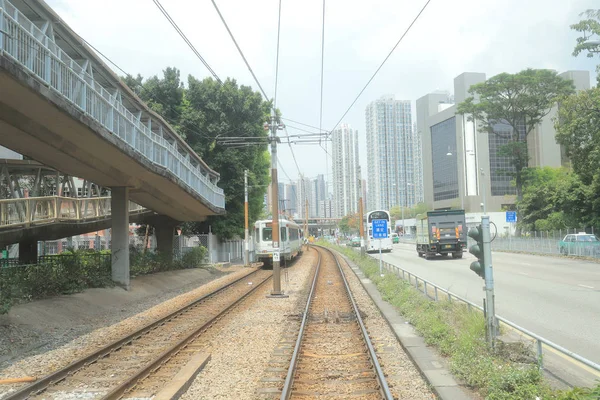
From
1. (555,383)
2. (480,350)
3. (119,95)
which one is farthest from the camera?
(119,95)

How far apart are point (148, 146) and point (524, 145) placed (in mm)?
38143

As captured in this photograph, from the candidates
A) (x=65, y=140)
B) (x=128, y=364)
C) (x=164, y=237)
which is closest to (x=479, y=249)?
(x=128, y=364)

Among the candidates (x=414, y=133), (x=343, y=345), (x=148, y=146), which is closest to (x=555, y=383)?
(x=343, y=345)

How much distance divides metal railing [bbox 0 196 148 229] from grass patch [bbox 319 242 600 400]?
13892 mm

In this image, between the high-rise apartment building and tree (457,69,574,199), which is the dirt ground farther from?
A: the high-rise apartment building

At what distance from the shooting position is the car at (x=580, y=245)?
1166 inches

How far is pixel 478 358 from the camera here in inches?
272

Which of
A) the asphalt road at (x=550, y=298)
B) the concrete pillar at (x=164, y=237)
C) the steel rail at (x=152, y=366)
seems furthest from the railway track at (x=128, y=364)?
the concrete pillar at (x=164, y=237)

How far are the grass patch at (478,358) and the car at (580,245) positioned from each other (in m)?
22.6

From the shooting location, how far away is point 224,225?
3669cm

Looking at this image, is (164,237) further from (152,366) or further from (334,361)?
(334,361)

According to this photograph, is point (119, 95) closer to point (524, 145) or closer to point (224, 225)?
point (224, 225)

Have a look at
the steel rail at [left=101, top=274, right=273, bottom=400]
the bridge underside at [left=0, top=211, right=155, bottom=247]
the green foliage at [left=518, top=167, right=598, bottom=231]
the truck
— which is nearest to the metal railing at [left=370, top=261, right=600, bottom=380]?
the steel rail at [left=101, top=274, right=273, bottom=400]

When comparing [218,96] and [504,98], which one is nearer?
[218,96]
